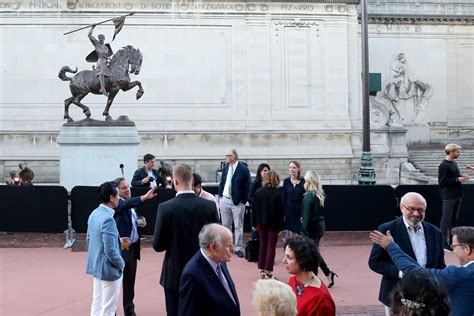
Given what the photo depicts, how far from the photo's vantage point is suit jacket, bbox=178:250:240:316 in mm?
3971

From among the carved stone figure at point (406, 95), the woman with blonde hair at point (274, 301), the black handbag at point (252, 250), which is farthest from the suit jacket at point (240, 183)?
the carved stone figure at point (406, 95)

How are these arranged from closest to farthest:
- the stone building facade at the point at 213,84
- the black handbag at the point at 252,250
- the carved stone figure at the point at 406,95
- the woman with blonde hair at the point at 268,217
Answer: the woman with blonde hair at the point at 268,217
the black handbag at the point at 252,250
the stone building facade at the point at 213,84
the carved stone figure at the point at 406,95

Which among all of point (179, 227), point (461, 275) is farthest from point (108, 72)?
point (461, 275)

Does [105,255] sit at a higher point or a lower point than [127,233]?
lower

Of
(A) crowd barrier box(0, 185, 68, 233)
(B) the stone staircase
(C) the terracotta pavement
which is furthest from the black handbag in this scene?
(B) the stone staircase

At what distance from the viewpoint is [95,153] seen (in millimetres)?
14727

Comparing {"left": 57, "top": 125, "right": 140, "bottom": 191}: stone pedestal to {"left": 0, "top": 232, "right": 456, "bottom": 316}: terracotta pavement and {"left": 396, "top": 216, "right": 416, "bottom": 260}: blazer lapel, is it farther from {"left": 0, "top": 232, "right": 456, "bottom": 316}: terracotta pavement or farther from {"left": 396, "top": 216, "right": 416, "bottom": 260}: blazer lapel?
{"left": 396, "top": 216, "right": 416, "bottom": 260}: blazer lapel

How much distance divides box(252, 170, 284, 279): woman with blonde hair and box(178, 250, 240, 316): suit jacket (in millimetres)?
4664

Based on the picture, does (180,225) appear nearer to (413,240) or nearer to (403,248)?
(403,248)

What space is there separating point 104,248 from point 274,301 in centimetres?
324

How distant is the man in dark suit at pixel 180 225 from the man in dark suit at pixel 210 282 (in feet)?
3.47

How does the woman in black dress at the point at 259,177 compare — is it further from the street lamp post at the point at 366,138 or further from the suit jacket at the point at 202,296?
the street lamp post at the point at 366,138

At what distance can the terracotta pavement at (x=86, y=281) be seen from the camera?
7.40 m

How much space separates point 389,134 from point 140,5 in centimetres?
1392
